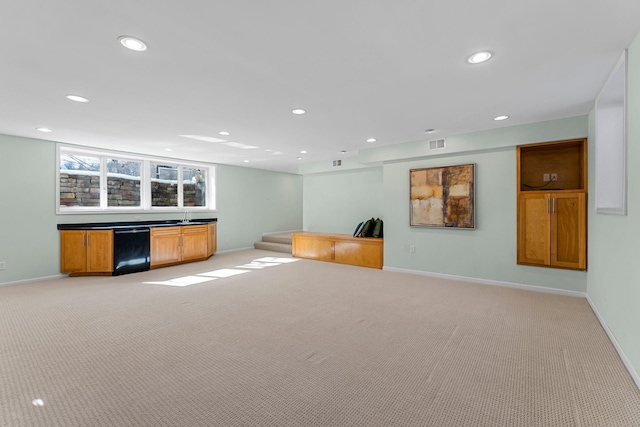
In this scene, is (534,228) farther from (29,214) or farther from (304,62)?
(29,214)

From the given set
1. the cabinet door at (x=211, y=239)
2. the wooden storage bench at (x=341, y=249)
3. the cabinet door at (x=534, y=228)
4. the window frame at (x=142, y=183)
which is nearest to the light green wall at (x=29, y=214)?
the window frame at (x=142, y=183)

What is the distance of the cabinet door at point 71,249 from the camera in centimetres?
528

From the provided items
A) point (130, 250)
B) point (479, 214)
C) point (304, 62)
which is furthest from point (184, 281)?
point (479, 214)

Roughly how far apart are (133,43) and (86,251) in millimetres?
4767

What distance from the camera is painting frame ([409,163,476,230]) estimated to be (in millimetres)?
4895

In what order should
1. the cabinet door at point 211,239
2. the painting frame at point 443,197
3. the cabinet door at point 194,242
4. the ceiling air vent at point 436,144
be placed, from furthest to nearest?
1. the cabinet door at point 211,239
2. the cabinet door at point 194,242
3. the ceiling air vent at point 436,144
4. the painting frame at point 443,197

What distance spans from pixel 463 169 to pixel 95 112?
218 inches

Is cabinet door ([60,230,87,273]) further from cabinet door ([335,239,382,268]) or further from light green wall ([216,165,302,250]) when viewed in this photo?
cabinet door ([335,239,382,268])

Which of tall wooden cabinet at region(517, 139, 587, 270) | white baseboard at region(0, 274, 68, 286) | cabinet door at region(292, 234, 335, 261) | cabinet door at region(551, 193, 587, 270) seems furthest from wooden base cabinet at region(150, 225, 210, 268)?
cabinet door at region(551, 193, 587, 270)

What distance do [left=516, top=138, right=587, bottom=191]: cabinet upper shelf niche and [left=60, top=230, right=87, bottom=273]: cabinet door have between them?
7.60 m

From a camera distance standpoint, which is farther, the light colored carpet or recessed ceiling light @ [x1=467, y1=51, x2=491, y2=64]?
recessed ceiling light @ [x1=467, y1=51, x2=491, y2=64]

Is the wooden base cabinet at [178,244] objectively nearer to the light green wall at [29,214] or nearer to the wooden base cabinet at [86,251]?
the wooden base cabinet at [86,251]

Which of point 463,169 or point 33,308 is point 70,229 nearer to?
point 33,308

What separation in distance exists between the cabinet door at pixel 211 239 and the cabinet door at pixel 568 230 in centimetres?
689
